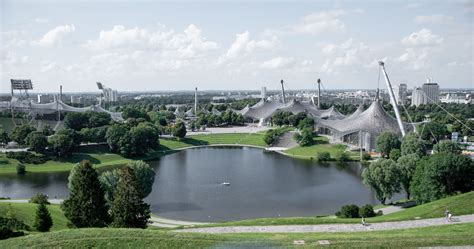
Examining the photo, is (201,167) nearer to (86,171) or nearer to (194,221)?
(194,221)

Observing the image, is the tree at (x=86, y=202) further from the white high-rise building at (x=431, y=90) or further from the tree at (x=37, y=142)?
the white high-rise building at (x=431, y=90)

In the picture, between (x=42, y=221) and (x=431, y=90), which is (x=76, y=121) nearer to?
(x=42, y=221)

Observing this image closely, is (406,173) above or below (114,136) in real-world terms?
below

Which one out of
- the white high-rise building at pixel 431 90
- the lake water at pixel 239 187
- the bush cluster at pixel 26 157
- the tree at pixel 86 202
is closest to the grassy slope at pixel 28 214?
the tree at pixel 86 202

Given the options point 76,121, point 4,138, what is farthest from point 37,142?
point 76,121

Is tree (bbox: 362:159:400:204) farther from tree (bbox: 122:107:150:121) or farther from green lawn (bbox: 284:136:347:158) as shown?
tree (bbox: 122:107:150:121)
